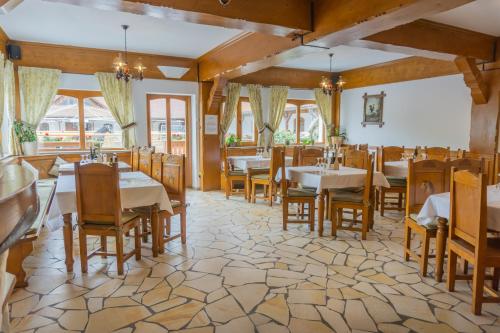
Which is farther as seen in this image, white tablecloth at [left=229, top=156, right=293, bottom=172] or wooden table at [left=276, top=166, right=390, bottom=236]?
white tablecloth at [left=229, top=156, right=293, bottom=172]

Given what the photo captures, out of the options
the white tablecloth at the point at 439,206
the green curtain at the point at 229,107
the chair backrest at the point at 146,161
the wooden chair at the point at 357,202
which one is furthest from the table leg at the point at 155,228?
the green curtain at the point at 229,107

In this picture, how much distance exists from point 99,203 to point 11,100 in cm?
402

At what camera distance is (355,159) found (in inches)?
217

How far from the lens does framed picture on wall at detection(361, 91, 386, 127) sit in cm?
839

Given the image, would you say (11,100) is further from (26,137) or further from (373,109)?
(373,109)

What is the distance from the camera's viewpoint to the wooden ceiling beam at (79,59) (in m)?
6.24

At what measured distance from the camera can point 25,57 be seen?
6199 mm

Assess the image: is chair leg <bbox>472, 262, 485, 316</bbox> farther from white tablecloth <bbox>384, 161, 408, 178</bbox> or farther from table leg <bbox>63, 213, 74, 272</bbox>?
table leg <bbox>63, 213, 74, 272</bbox>

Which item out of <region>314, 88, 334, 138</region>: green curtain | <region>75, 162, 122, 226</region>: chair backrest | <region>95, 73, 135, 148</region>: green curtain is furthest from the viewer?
<region>314, 88, 334, 138</region>: green curtain

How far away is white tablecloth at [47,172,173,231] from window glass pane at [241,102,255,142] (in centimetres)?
498

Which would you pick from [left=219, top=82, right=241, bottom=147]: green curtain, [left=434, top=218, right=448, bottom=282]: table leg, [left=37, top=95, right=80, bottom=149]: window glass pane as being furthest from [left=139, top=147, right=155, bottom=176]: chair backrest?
[left=434, top=218, right=448, bottom=282]: table leg

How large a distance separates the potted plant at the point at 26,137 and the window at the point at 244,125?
13.1ft

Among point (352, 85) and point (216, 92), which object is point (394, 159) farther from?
point (216, 92)

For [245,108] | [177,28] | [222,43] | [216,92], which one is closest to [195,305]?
[177,28]
